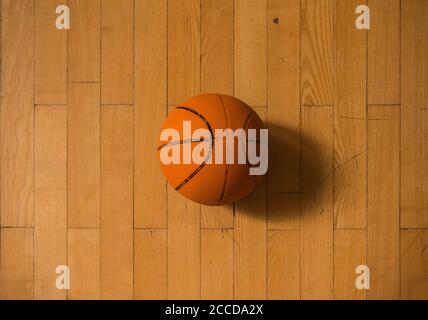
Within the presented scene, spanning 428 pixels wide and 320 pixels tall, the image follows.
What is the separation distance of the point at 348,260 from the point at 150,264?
0.85 metres

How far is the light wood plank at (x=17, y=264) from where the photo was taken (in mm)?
1589

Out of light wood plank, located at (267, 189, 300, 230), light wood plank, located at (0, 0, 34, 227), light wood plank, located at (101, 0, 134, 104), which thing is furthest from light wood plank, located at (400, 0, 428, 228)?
light wood plank, located at (0, 0, 34, 227)

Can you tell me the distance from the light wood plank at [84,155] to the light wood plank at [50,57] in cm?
6

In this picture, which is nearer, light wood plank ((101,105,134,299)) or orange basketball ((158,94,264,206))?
orange basketball ((158,94,264,206))

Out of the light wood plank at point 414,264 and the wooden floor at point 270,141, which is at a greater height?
the wooden floor at point 270,141

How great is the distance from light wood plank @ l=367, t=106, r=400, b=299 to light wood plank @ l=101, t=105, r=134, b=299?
103cm

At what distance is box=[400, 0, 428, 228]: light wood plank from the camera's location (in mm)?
1558

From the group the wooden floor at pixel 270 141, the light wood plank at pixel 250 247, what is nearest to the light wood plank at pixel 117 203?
the wooden floor at pixel 270 141

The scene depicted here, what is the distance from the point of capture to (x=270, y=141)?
157 centimetres

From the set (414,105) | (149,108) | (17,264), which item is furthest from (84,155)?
(414,105)

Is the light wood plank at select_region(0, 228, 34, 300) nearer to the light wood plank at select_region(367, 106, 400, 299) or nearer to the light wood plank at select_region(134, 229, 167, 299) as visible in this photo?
the light wood plank at select_region(134, 229, 167, 299)

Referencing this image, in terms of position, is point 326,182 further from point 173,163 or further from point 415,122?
point 173,163

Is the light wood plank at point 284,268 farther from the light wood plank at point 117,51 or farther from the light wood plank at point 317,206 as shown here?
the light wood plank at point 117,51

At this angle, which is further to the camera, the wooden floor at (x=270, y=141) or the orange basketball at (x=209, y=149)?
the wooden floor at (x=270, y=141)
